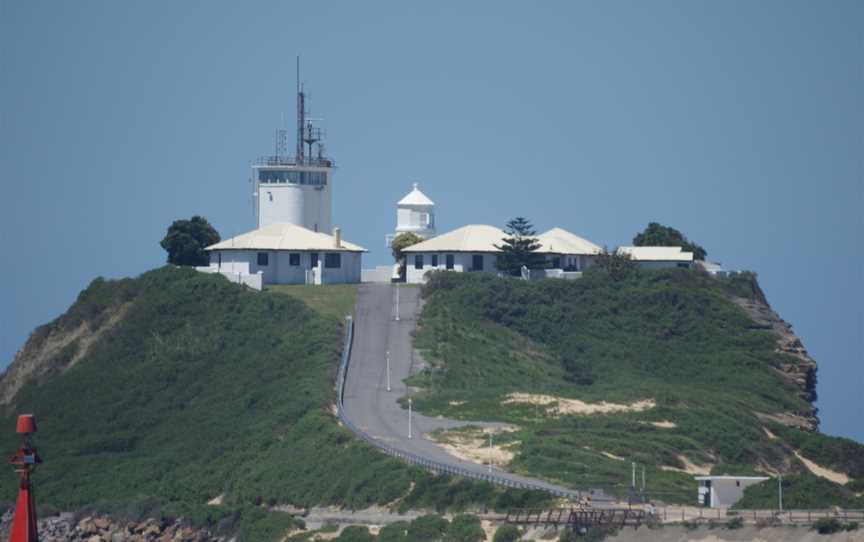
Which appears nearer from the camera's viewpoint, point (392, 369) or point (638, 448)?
point (638, 448)

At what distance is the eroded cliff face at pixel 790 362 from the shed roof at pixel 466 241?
14002 millimetres

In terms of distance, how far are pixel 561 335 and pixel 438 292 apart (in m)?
6.86

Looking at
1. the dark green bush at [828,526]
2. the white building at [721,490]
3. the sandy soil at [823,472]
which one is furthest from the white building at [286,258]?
the dark green bush at [828,526]

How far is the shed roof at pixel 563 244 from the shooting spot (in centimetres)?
10756

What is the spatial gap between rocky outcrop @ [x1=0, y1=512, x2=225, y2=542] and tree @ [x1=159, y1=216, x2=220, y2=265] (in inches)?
1413

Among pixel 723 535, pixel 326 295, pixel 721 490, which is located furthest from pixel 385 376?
pixel 723 535

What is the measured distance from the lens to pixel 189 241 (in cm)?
10856

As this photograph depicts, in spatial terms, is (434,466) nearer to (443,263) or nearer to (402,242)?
(443,263)

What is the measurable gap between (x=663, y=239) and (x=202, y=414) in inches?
1580

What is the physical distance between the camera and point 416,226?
11200 cm

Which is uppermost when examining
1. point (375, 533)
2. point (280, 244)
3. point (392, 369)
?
point (280, 244)

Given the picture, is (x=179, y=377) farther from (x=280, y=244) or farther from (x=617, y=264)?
(x=617, y=264)

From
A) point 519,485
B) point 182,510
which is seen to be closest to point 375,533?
point 519,485

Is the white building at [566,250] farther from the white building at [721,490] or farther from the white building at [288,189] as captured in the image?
the white building at [721,490]
